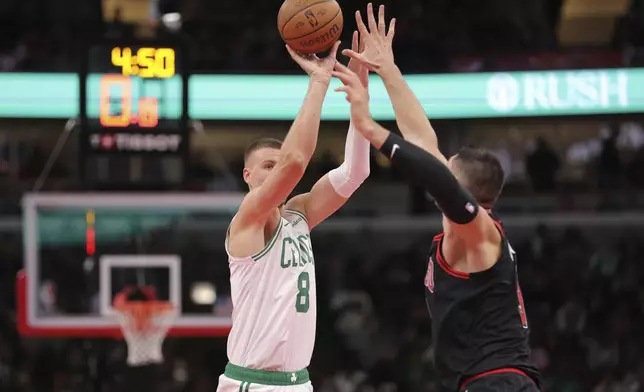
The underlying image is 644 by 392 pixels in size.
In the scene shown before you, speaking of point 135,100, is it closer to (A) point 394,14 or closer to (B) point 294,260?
(B) point 294,260

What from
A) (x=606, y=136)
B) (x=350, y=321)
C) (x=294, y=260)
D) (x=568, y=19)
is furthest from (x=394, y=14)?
(x=294, y=260)

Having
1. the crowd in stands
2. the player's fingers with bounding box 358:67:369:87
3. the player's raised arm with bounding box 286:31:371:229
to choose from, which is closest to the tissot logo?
the crowd in stands

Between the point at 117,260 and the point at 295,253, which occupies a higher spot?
the point at 295,253

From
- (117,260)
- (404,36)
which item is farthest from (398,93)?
(404,36)

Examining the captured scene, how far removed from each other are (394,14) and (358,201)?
3.08 m

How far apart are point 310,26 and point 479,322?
168 cm

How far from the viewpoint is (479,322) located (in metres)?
4.38

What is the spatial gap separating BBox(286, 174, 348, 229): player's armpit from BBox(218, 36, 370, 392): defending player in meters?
0.22

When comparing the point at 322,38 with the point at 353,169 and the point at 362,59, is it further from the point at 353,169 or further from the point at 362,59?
the point at 353,169

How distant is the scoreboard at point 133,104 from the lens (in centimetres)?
967

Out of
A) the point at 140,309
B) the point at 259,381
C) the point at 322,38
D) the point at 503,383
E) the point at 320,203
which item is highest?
the point at 322,38

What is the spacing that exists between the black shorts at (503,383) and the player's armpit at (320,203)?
124 centimetres

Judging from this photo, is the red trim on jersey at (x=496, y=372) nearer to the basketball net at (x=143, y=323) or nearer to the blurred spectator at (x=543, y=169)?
the basketball net at (x=143, y=323)

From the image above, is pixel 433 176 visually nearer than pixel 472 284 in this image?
Yes
